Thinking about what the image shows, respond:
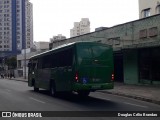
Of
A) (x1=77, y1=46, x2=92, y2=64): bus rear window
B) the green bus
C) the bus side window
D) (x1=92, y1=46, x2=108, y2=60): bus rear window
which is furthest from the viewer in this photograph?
the bus side window

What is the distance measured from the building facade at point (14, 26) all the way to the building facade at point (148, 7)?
98.1 metres

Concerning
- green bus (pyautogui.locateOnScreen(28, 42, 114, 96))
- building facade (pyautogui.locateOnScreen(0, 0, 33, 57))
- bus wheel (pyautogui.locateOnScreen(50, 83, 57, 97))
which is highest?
building facade (pyautogui.locateOnScreen(0, 0, 33, 57))

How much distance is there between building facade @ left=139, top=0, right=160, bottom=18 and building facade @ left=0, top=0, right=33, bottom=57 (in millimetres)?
98078

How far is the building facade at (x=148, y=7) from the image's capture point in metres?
42.4

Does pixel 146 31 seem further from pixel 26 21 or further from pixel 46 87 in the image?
pixel 26 21

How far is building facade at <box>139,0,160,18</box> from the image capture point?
4235 cm

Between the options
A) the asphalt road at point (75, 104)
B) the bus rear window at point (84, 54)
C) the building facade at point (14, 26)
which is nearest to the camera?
the asphalt road at point (75, 104)

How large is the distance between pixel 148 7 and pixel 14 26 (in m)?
104

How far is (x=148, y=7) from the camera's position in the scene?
1751 inches

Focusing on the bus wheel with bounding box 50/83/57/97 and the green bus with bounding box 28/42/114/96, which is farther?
the bus wheel with bounding box 50/83/57/97

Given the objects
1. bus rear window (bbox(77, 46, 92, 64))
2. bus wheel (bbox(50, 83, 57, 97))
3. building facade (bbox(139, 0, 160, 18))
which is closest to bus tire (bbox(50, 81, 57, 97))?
bus wheel (bbox(50, 83, 57, 97))

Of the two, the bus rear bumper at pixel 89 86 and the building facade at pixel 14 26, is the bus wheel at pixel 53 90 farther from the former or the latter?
the building facade at pixel 14 26

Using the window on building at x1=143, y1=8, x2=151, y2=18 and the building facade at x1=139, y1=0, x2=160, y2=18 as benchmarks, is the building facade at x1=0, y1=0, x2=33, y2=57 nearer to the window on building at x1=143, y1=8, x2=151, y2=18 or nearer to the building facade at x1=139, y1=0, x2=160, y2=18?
the building facade at x1=139, y1=0, x2=160, y2=18

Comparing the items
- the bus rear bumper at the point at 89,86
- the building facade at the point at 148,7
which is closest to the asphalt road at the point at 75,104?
the bus rear bumper at the point at 89,86
